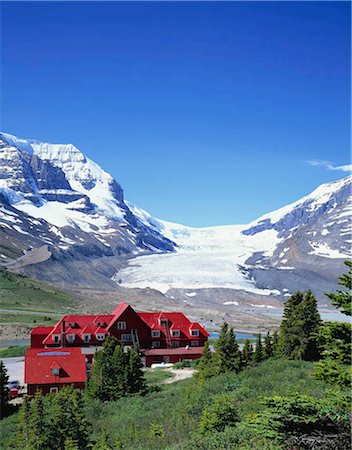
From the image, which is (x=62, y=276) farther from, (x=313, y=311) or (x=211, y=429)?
(x=211, y=429)

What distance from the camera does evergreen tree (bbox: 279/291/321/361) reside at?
4041 centimetres

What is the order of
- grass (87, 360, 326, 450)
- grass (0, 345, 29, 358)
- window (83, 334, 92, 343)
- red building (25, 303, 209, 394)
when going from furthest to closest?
grass (0, 345, 29, 358), window (83, 334, 92, 343), red building (25, 303, 209, 394), grass (87, 360, 326, 450)

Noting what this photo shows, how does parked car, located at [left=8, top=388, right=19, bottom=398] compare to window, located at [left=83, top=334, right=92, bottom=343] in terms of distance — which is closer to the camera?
parked car, located at [left=8, top=388, right=19, bottom=398]

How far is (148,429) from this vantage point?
25.3 metres

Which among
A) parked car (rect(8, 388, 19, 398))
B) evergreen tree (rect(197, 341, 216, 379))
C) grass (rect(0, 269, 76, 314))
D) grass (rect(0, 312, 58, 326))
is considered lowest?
parked car (rect(8, 388, 19, 398))

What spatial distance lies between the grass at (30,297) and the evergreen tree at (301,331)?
79684 millimetres

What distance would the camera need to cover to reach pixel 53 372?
136 feet

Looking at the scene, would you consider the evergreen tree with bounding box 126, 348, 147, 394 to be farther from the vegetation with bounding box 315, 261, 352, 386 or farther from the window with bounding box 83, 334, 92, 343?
the vegetation with bounding box 315, 261, 352, 386

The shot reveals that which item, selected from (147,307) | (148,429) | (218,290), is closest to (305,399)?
(148,429)

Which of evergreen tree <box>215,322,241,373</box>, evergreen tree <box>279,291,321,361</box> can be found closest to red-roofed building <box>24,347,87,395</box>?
evergreen tree <box>215,322,241,373</box>

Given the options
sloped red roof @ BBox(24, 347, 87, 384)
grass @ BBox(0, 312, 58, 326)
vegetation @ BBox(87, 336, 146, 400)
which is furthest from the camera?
Answer: grass @ BBox(0, 312, 58, 326)

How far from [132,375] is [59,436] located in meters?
13.5

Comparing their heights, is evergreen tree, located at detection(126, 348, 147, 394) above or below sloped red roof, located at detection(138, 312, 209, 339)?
below

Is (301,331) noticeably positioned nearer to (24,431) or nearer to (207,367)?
(207,367)
